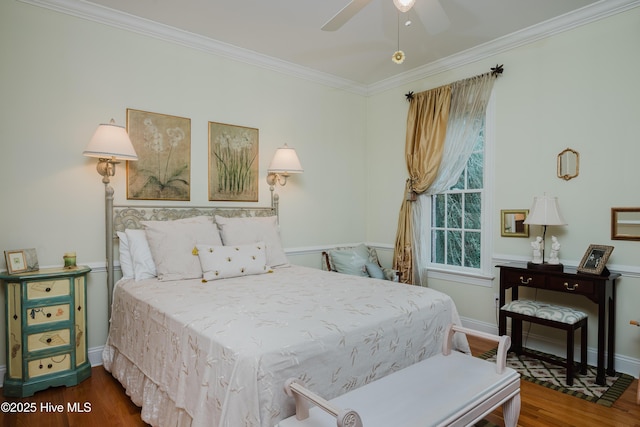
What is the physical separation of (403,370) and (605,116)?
8.64 feet

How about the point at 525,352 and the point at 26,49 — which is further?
the point at 525,352

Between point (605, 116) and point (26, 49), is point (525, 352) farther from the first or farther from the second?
point (26, 49)

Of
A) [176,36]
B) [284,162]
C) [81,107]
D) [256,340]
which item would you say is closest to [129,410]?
[256,340]

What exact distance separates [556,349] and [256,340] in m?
2.94

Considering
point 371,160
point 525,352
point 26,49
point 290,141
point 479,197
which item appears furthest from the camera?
point 371,160

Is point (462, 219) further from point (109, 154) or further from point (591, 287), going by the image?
point (109, 154)

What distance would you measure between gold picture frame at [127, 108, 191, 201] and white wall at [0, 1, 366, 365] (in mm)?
66

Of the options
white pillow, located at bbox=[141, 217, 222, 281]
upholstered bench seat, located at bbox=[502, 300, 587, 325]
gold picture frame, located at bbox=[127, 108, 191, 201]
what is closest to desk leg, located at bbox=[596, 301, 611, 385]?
upholstered bench seat, located at bbox=[502, 300, 587, 325]

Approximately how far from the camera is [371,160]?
16.0 feet

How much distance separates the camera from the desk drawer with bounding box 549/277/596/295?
8.95 ft

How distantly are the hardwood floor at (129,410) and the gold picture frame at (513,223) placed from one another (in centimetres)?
135

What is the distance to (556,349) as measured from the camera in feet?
10.6

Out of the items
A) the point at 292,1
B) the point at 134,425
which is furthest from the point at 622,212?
the point at 134,425

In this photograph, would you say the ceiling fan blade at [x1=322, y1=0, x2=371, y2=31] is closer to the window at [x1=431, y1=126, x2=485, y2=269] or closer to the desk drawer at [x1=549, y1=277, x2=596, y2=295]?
the window at [x1=431, y1=126, x2=485, y2=269]
